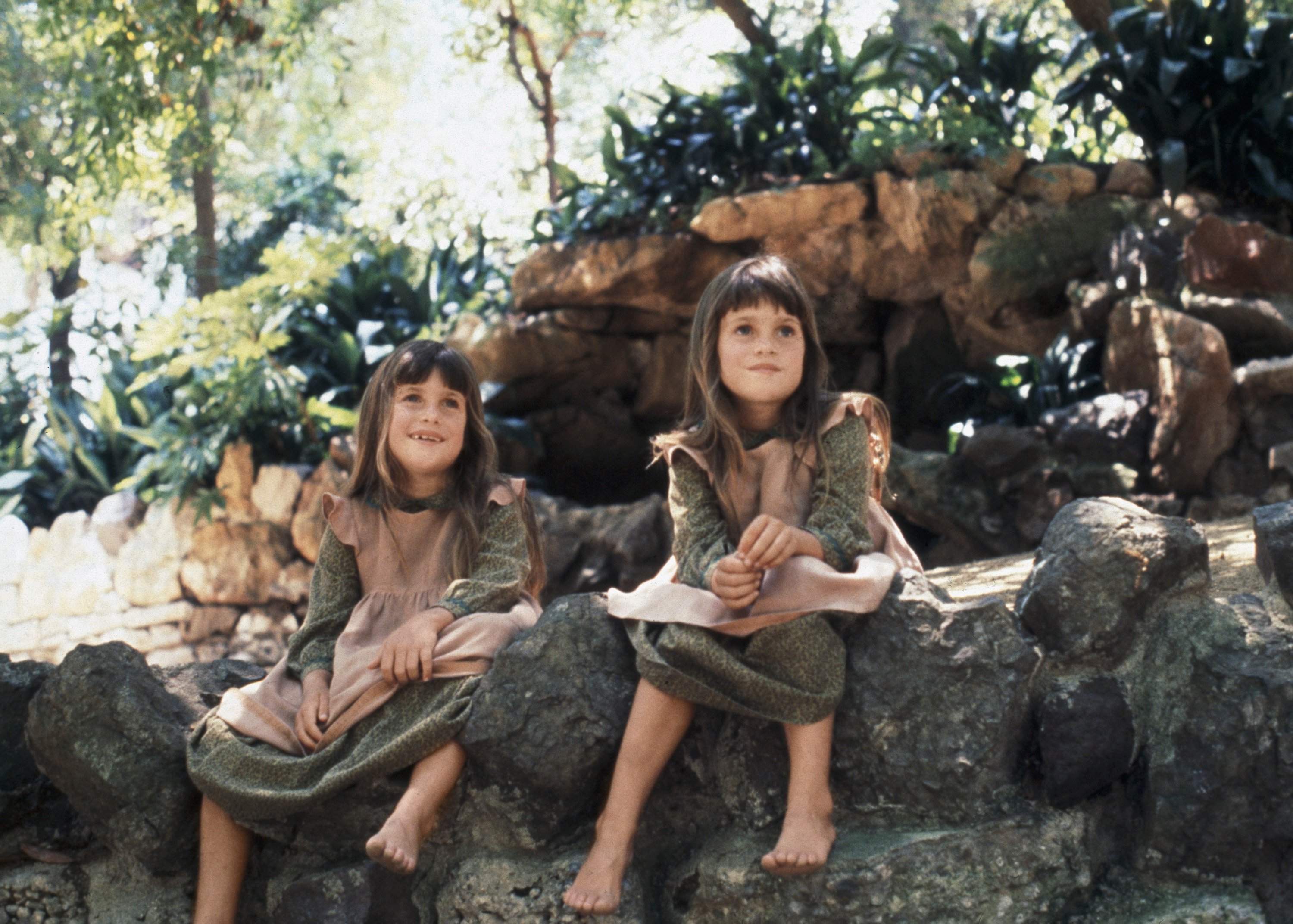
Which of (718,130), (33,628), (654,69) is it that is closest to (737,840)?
(718,130)

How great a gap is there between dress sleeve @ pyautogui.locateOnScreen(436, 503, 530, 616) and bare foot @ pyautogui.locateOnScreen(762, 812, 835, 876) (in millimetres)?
788

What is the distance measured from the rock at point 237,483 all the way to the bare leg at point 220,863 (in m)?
4.53

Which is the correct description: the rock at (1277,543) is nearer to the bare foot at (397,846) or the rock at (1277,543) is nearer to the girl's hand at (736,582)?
the girl's hand at (736,582)

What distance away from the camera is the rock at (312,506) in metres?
6.20

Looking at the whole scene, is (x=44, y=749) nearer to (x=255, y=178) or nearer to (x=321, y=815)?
(x=321, y=815)

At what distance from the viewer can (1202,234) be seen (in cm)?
511

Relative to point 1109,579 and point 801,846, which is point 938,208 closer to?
point 1109,579

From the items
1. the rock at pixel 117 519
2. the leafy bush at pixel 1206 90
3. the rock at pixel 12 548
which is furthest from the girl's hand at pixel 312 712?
the rock at pixel 12 548

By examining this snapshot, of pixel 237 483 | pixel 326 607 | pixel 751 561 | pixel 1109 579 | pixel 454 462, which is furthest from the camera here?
pixel 237 483

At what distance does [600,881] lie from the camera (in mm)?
1959

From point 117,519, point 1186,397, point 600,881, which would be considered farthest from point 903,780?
point 117,519

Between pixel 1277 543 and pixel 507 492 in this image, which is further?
pixel 507 492

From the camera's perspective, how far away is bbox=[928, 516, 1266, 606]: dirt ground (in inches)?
93.7

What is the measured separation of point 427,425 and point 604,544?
3.36m
